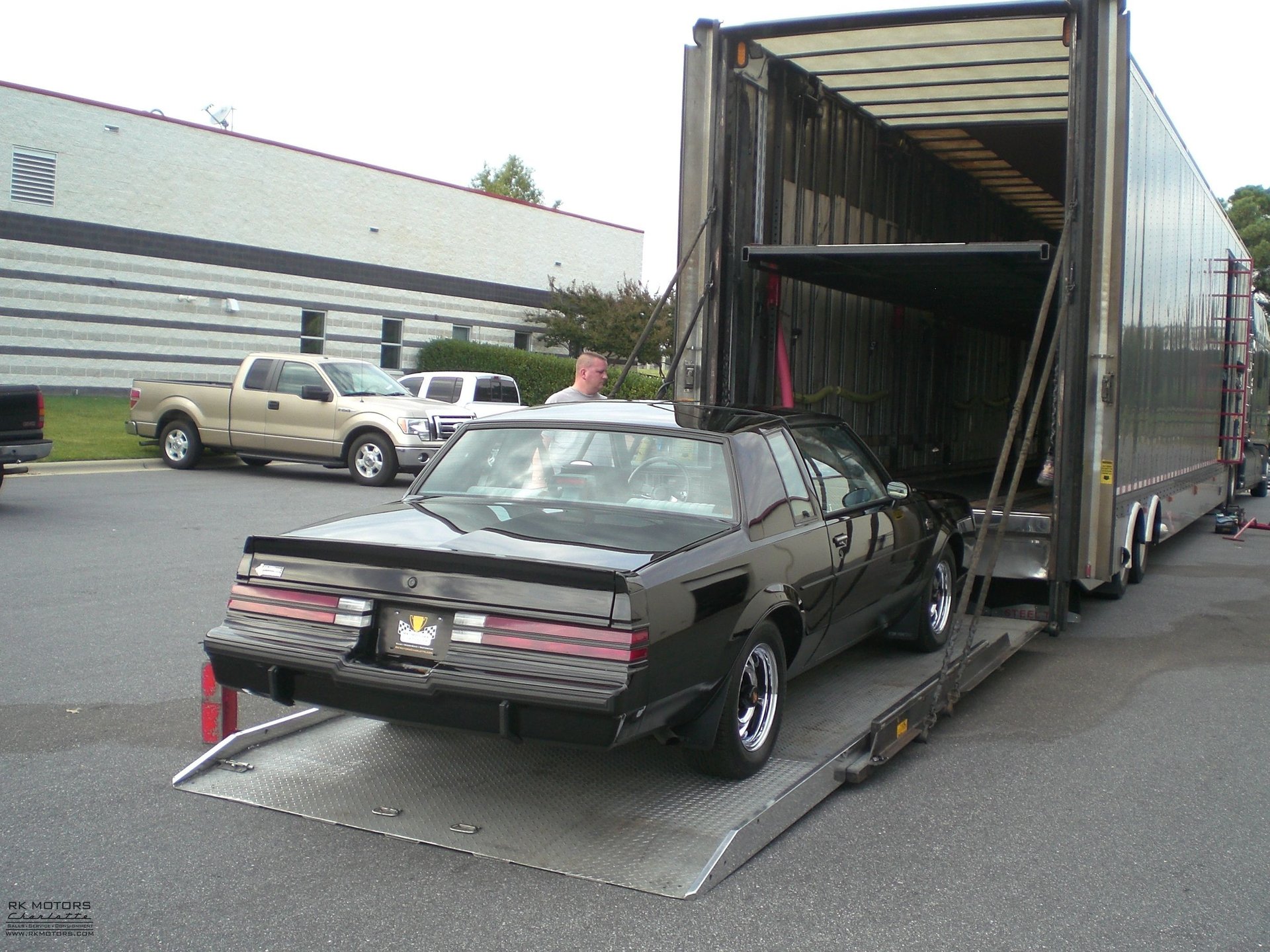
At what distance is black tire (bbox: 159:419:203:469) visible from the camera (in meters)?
17.4

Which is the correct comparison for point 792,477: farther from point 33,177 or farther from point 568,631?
point 33,177

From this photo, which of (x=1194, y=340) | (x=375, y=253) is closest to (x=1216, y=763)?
(x=1194, y=340)

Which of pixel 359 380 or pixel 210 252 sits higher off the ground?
pixel 210 252

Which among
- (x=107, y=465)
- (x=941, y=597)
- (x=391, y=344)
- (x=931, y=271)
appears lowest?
(x=941, y=597)

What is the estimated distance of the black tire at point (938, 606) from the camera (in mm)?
6695

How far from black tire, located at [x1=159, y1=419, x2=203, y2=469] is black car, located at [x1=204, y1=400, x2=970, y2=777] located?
13.0 meters

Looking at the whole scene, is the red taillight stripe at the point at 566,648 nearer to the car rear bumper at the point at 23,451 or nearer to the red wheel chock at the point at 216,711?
the red wheel chock at the point at 216,711

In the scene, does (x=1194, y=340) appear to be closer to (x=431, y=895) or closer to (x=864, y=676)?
(x=864, y=676)

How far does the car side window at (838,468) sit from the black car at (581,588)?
3cm

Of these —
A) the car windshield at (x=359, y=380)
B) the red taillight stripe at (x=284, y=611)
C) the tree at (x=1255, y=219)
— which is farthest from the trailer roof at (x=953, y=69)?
the tree at (x=1255, y=219)

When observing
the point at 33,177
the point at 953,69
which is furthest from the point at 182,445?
the point at 953,69

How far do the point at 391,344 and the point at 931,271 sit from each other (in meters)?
25.2

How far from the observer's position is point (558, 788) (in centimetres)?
450

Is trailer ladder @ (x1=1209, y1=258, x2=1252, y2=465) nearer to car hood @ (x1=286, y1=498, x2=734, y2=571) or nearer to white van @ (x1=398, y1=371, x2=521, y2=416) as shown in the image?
car hood @ (x1=286, y1=498, x2=734, y2=571)
